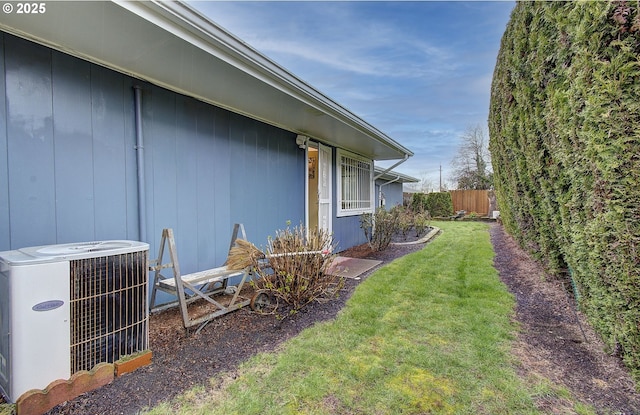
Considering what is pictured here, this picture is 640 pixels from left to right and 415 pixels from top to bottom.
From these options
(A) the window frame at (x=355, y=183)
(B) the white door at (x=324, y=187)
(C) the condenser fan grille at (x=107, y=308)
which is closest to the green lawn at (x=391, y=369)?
(C) the condenser fan grille at (x=107, y=308)

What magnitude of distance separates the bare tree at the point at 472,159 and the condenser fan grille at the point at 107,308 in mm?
23961

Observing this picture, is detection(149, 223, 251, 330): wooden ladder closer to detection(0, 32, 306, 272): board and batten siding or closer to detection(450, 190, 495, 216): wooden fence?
detection(0, 32, 306, 272): board and batten siding

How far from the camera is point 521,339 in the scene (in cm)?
247

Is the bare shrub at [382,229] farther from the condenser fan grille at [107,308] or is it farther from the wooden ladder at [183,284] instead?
the condenser fan grille at [107,308]

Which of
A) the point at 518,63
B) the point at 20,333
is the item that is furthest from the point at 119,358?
the point at 518,63

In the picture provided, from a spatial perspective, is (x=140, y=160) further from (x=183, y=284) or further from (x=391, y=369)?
(x=391, y=369)

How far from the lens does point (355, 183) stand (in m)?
7.45

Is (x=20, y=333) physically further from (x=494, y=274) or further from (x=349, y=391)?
(x=494, y=274)

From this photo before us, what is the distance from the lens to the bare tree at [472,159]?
22544mm

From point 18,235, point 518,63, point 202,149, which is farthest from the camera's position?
point 202,149

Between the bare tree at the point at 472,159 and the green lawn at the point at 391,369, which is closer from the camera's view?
the green lawn at the point at 391,369

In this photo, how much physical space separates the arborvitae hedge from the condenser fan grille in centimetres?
319

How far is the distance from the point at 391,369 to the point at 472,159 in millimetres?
25760

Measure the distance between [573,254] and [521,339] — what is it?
0.87 metres
